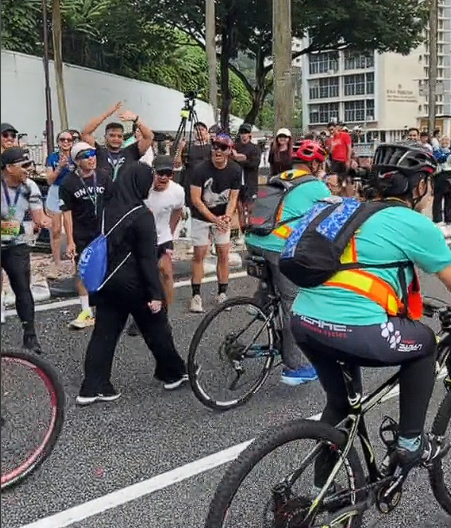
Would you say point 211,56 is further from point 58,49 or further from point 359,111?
point 359,111

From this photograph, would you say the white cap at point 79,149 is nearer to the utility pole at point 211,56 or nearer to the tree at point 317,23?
the utility pole at point 211,56

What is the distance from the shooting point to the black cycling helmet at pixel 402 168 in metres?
3.17

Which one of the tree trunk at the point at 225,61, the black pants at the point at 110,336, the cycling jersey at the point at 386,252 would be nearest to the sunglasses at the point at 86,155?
the black pants at the point at 110,336

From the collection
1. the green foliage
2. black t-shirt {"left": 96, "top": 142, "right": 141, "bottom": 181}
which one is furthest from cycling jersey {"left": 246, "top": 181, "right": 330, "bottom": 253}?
the green foliage

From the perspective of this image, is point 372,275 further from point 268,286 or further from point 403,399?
point 268,286

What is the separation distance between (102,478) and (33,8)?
29234 millimetres

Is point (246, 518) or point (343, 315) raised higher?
point (343, 315)

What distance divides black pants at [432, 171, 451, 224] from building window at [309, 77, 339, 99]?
4415 inches

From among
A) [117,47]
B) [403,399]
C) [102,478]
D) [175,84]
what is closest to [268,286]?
[102,478]

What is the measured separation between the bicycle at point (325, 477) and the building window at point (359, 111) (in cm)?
11361

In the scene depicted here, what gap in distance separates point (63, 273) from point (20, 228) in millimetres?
3402

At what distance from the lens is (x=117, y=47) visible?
118ft

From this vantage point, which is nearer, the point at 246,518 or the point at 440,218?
the point at 246,518

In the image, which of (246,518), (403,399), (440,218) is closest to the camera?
(246,518)
